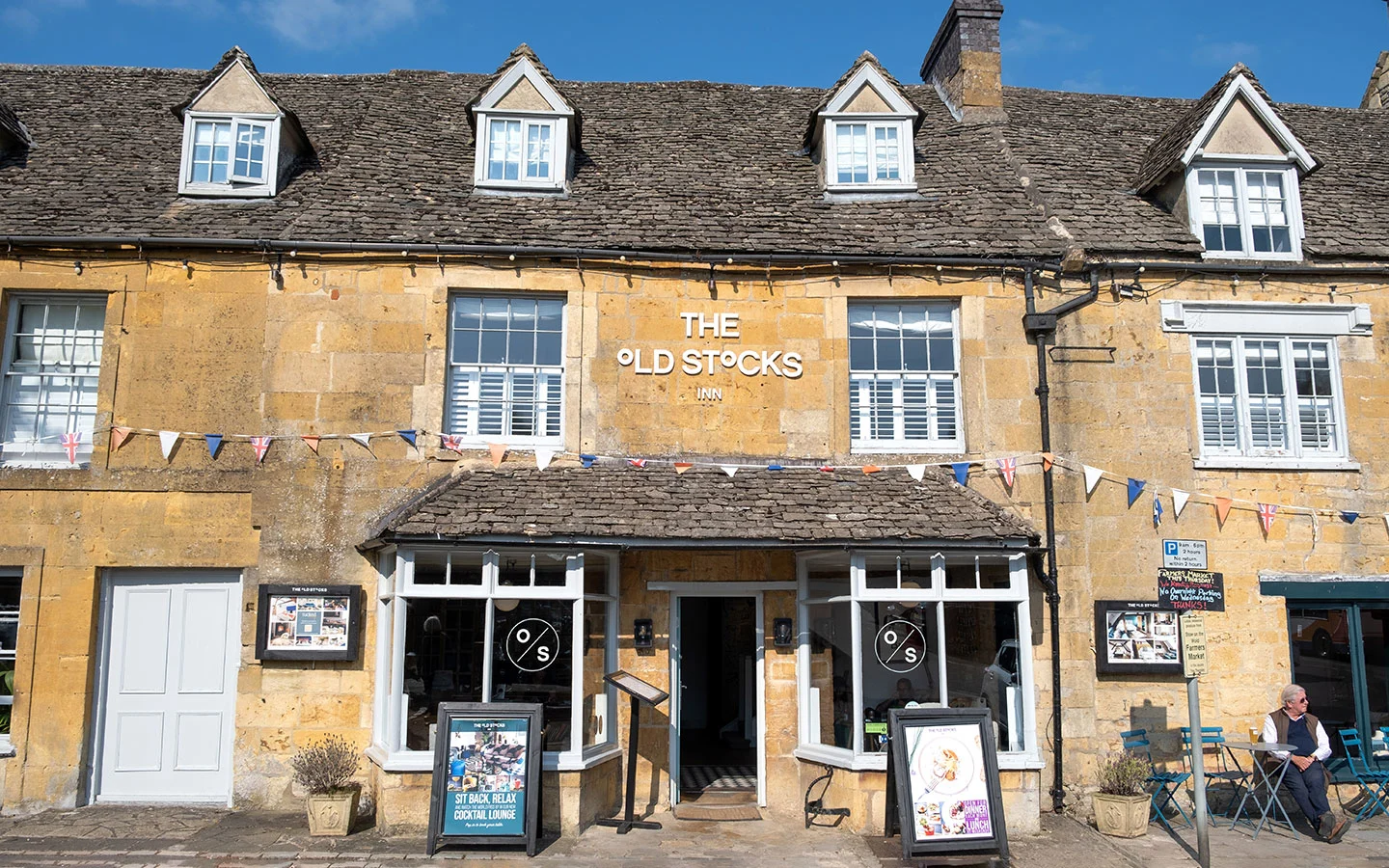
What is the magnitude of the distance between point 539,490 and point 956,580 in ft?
14.4

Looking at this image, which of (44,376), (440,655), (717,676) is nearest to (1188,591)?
(440,655)

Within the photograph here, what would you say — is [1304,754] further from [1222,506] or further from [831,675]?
[831,675]

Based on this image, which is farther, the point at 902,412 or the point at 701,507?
the point at 902,412

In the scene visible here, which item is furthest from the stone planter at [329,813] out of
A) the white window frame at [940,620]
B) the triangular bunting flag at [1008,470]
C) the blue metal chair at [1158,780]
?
the blue metal chair at [1158,780]

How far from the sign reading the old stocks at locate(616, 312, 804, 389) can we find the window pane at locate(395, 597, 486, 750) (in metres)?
3.30

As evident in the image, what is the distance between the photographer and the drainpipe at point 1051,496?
9977 mm

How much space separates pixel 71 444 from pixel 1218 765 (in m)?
12.9

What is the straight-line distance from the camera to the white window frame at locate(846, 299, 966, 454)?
35.5ft

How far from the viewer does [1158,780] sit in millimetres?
9500

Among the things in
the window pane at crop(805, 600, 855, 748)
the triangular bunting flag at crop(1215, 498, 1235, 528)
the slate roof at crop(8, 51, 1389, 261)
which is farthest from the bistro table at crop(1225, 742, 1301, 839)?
the slate roof at crop(8, 51, 1389, 261)

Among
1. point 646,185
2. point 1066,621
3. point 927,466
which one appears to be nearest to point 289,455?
point 646,185

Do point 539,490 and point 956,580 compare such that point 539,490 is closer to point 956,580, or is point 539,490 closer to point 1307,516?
point 956,580

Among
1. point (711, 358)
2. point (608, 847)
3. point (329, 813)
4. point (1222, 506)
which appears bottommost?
point (608, 847)

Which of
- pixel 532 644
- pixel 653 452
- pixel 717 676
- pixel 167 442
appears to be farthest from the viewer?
pixel 717 676
